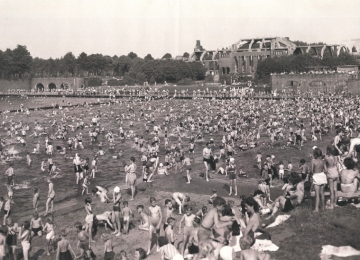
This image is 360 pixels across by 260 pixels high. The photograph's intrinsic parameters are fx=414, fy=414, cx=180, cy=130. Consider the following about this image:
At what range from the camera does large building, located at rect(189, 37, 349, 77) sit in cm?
9581

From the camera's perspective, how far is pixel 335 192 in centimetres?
934

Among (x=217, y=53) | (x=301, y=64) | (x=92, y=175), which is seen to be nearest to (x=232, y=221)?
(x=92, y=175)

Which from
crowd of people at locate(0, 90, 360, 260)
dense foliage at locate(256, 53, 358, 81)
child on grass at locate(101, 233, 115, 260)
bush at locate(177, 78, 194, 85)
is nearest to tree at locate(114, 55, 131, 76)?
bush at locate(177, 78, 194, 85)

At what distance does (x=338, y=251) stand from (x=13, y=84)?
10236 centimetres

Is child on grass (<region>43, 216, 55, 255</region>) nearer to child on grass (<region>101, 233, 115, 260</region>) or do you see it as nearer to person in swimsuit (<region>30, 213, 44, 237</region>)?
person in swimsuit (<region>30, 213, 44, 237</region>)

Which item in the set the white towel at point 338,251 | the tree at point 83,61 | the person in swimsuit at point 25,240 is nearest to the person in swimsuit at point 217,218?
the white towel at point 338,251

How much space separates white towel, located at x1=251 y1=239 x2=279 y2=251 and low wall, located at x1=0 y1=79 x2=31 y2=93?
325ft

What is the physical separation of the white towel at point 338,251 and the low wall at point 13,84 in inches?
3938

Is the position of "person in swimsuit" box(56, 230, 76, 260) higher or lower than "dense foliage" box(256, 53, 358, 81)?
lower

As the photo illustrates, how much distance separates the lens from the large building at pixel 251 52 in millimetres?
95812

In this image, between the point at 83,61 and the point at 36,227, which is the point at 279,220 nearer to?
the point at 36,227

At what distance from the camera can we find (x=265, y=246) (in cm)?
816

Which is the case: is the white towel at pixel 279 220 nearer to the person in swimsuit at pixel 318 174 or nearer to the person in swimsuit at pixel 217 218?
the person in swimsuit at pixel 318 174

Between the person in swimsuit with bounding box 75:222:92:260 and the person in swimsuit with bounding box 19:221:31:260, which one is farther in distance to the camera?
the person in swimsuit with bounding box 19:221:31:260
